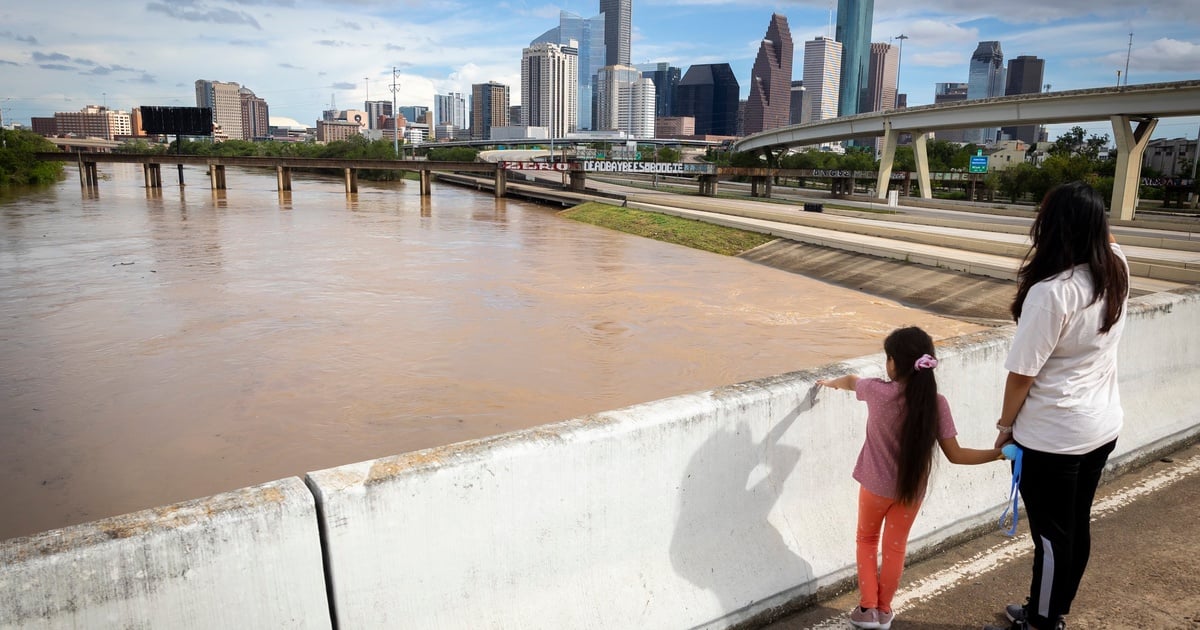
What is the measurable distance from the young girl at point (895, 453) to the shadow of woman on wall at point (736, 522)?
384mm

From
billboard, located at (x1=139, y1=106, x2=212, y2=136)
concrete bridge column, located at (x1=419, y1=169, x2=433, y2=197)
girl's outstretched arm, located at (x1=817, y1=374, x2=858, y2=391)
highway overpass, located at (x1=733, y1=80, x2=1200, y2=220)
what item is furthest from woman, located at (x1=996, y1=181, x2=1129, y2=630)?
billboard, located at (x1=139, y1=106, x2=212, y2=136)

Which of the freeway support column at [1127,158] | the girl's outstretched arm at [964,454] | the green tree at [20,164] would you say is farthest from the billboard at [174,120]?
the girl's outstretched arm at [964,454]

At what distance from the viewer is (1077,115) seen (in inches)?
1677

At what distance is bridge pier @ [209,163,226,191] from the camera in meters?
73.4

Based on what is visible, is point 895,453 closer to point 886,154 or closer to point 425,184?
point 886,154

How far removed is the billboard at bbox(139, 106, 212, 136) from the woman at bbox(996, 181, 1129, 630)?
409ft

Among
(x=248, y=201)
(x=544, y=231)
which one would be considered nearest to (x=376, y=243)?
(x=544, y=231)

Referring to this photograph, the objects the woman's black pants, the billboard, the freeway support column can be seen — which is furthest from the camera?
the billboard

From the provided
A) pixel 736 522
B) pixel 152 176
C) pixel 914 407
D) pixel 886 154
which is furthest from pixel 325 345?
pixel 152 176

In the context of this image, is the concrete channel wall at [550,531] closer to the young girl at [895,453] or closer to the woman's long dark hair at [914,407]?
the young girl at [895,453]

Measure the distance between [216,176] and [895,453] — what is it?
3236 inches

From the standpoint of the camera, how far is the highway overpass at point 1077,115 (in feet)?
123

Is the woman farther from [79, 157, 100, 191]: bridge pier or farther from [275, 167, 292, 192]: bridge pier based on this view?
[79, 157, 100, 191]: bridge pier

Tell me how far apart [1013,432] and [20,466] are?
11.1 m
